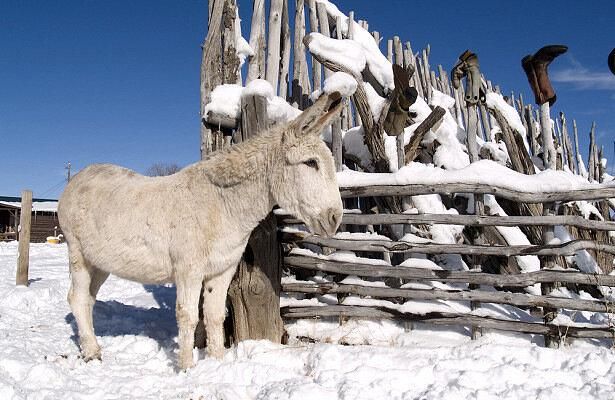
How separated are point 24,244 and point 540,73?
836 cm

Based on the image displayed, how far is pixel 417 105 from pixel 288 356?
444cm

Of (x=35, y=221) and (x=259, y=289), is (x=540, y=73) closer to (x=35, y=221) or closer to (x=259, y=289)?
(x=259, y=289)

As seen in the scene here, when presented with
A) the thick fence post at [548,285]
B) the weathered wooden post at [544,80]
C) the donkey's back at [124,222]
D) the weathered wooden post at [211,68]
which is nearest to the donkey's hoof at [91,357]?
the donkey's back at [124,222]

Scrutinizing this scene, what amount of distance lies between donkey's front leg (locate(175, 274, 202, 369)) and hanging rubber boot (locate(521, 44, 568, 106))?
167 inches

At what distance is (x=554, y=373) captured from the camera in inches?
112

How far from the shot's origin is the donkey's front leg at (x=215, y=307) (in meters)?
3.68

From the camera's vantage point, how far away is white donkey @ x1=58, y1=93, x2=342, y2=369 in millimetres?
3146

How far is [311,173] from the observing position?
123 inches

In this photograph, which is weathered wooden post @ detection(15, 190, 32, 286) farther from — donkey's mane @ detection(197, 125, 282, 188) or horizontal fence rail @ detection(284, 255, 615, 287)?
donkey's mane @ detection(197, 125, 282, 188)

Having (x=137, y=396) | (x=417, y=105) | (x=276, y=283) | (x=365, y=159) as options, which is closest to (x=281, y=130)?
(x=276, y=283)

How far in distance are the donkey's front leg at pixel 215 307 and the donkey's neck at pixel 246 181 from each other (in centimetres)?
51

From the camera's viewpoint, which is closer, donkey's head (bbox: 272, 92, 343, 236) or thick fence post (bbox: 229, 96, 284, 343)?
donkey's head (bbox: 272, 92, 343, 236)

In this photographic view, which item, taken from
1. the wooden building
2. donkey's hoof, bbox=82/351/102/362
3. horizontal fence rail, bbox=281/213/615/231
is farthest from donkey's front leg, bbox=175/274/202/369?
the wooden building

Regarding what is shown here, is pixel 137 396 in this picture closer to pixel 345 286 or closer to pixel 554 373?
pixel 345 286
